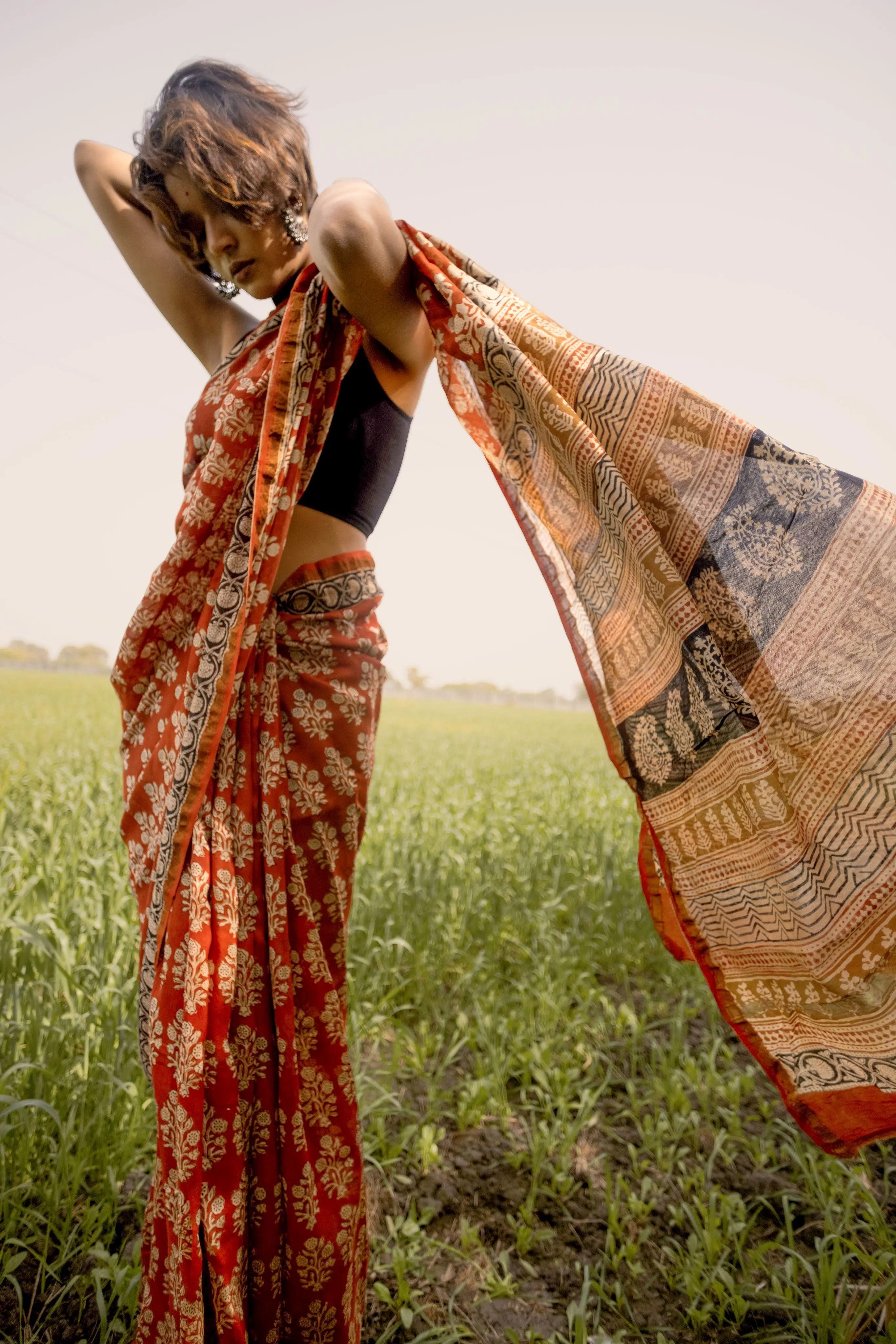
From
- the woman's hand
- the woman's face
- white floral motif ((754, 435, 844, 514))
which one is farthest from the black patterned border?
white floral motif ((754, 435, 844, 514))

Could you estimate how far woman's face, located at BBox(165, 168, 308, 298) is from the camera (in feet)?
4.53

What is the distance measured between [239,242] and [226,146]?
150mm

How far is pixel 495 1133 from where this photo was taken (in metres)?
2.03

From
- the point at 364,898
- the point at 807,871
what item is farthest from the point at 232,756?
the point at 364,898

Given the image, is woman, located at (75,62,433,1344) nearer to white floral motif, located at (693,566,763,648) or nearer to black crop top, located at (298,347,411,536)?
→ black crop top, located at (298,347,411,536)

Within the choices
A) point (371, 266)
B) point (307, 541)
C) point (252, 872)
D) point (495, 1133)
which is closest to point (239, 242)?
point (371, 266)

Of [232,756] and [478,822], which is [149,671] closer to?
[232,756]

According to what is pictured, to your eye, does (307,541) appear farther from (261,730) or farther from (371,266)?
(371,266)

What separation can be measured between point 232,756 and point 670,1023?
2.09 metres

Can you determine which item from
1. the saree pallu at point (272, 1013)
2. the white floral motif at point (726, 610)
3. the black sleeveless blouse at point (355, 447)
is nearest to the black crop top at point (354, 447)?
the black sleeveless blouse at point (355, 447)

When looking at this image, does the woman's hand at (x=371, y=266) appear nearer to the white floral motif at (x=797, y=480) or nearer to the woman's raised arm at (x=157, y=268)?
the woman's raised arm at (x=157, y=268)

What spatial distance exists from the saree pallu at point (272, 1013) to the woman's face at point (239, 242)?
0.56m

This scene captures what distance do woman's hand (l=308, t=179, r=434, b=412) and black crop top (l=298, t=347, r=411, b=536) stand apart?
0.04 m

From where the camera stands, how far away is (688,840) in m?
1.14
